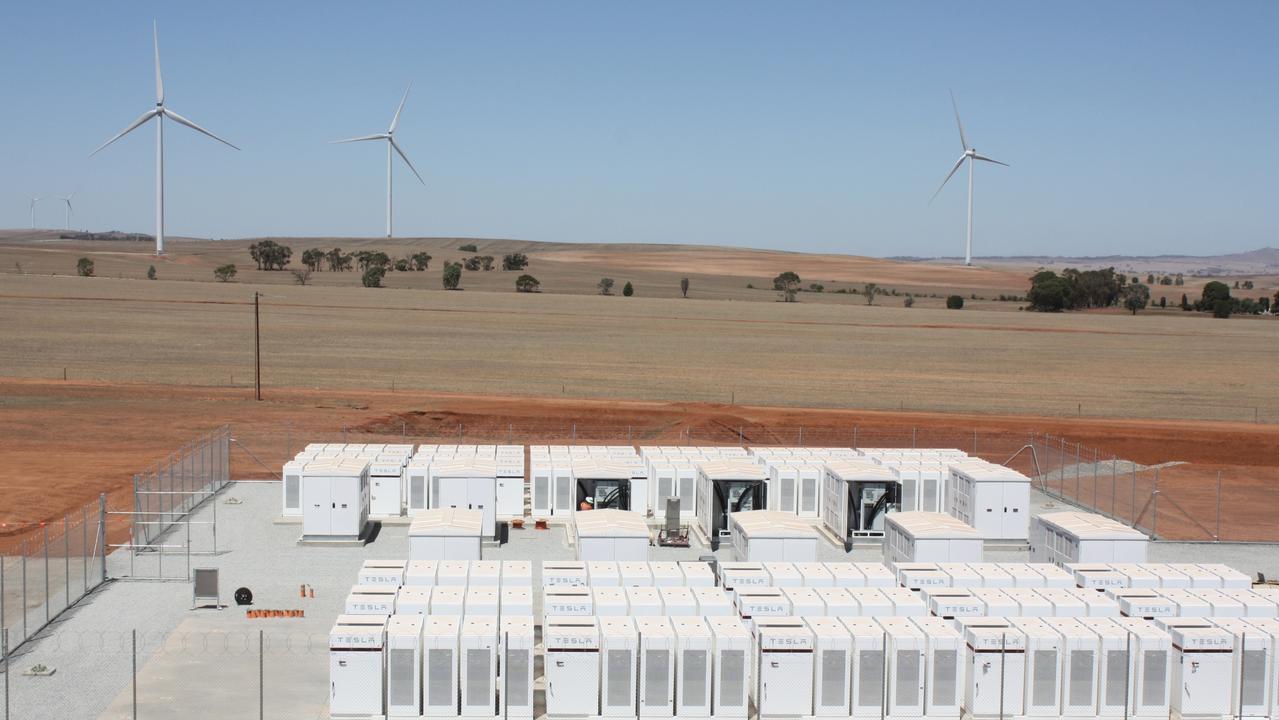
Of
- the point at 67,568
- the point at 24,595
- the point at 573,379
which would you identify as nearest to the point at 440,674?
the point at 24,595

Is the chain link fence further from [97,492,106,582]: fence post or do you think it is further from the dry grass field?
the dry grass field

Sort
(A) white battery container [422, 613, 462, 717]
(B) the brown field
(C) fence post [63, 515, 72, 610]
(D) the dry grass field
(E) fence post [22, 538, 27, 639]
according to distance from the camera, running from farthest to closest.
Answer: (D) the dry grass field < (B) the brown field < (C) fence post [63, 515, 72, 610] < (E) fence post [22, 538, 27, 639] < (A) white battery container [422, 613, 462, 717]

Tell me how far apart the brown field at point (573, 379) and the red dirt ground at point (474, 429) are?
0.83 feet

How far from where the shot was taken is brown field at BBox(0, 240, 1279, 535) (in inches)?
2502

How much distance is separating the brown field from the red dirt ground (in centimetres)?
25

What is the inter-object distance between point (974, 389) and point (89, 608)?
72.4 m

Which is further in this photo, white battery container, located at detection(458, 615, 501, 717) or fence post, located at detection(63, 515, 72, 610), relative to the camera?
fence post, located at detection(63, 515, 72, 610)

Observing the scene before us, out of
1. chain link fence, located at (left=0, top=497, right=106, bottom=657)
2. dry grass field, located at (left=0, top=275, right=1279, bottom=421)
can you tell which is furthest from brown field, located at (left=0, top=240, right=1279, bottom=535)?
chain link fence, located at (left=0, top=497, right=106, bottom=657)

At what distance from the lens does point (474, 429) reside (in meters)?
67.2

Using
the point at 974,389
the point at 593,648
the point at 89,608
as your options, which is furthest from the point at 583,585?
the point at 974,389

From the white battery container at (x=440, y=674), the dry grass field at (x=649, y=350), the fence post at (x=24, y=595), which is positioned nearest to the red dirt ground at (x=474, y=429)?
the dry grass field at (x=649, y=350)

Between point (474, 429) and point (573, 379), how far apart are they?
82.9 ft

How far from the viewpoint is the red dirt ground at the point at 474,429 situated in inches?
2106

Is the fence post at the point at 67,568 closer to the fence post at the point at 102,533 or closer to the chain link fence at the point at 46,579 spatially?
the chain link fence at the point at 46,579
